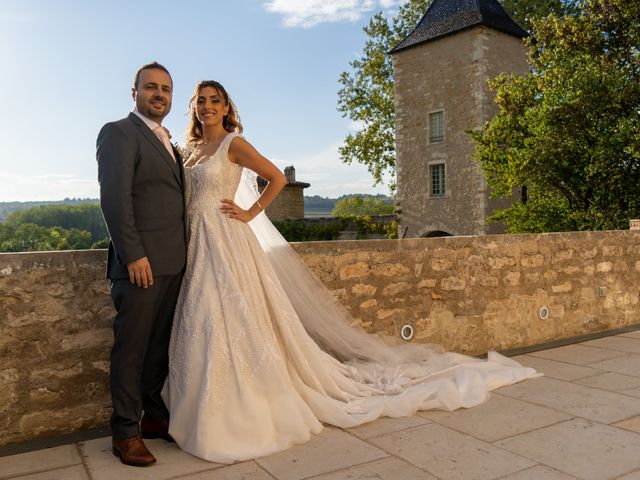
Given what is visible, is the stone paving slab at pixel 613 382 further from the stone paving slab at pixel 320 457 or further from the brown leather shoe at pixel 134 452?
the brown leather shoe at pixel 134 452

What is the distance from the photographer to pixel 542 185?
14406 mm

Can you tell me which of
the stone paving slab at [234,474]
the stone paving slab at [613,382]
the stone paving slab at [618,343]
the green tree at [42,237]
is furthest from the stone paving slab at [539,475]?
the green tree at [42,237]

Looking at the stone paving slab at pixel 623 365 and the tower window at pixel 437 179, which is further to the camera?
the tower window at pixel 437 179

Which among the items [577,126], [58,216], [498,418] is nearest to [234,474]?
[498,418]

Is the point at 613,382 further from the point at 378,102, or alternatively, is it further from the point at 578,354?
the point at 378,102

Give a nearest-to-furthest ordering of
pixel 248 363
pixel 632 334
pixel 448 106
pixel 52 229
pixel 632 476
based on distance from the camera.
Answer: pixel 632 476, pixel 248 363, pixel 632 334, pixel 448 106, pixel 52 229

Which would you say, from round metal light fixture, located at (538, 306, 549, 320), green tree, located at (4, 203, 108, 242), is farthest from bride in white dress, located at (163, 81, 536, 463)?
green tree, located at (4, 203, 108, 242)

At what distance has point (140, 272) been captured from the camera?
2.76 meters

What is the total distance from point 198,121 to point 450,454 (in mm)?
2369

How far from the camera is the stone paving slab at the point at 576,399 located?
347cm

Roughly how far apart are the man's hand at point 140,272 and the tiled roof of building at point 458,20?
72.3ft

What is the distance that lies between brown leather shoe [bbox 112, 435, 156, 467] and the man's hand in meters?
0.78

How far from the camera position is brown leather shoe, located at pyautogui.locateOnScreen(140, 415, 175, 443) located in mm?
3156

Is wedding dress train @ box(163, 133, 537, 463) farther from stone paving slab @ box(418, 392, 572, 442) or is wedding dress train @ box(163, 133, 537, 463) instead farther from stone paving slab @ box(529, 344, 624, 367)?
stone paving slab @ box(529, 344, 624, 367)
